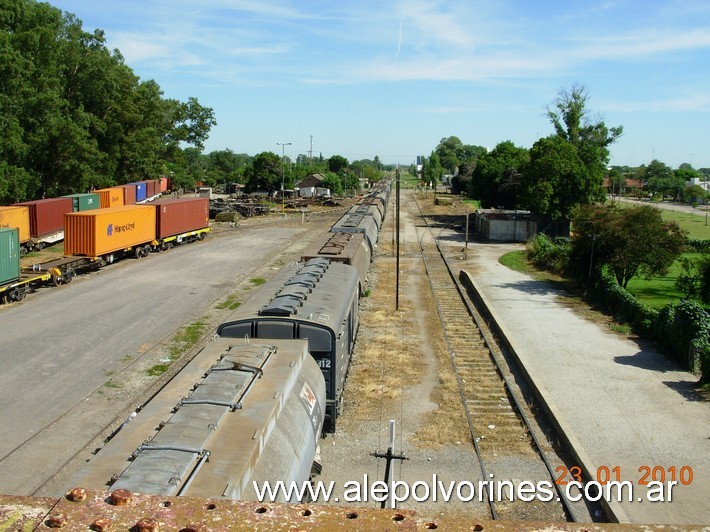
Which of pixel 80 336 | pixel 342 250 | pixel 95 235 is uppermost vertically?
pixel 342 250

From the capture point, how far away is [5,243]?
25.2 meters

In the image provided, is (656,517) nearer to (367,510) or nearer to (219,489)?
(219,489)

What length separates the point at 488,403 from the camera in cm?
1631

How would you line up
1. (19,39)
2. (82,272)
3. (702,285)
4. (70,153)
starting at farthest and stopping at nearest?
(70,153)
(19,39)
(82,272)
(702,285)

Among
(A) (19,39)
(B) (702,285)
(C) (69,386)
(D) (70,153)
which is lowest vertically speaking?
(C) (69,386)

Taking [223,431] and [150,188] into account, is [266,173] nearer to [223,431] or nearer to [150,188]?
[150,188]

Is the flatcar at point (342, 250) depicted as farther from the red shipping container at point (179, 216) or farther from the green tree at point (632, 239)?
the red shipping container at point (179, 216)

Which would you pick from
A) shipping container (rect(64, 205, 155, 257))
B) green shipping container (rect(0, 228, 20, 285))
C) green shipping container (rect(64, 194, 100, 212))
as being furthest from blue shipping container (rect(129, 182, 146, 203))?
green shipping container (rect(0, 228, 20, 285))

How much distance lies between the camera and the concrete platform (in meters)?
11.9

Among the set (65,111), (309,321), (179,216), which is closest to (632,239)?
(309,321)

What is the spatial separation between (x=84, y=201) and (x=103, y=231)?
13.6m

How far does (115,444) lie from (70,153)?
4526 cm

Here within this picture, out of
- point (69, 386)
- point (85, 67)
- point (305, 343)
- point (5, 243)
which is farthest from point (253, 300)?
point (85, 67)

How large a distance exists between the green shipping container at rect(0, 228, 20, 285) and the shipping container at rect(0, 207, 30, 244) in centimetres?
816
